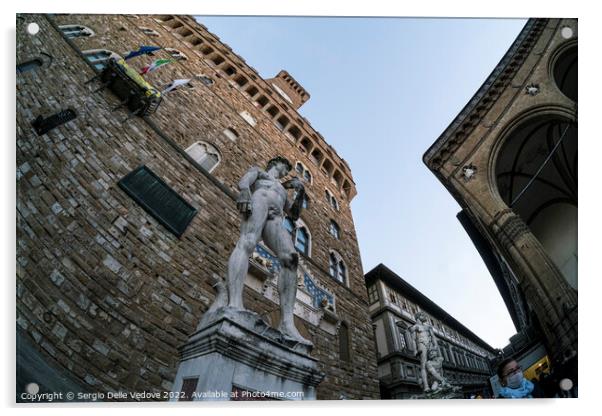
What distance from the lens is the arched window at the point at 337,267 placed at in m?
8.81

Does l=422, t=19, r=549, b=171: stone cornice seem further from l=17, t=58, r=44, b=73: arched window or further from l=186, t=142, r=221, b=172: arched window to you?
l=17, t=58, r=44, b=73: arched window

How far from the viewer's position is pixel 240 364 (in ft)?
5.82

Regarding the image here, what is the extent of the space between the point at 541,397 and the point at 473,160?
20.5 ft

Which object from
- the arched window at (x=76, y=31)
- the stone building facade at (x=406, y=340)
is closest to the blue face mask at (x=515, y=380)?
the stone building facade at (x=406, y=340)

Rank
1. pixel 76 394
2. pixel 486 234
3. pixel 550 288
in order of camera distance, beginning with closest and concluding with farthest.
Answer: pixel 76 394 → pixel 550 288 → pixel 486 234

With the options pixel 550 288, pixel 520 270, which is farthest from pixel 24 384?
pixel 520 270

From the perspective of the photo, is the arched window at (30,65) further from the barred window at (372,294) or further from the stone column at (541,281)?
the barred window at (372,294)

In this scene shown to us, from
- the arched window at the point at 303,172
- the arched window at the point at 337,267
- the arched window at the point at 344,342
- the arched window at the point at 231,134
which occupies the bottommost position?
the arched window at the point at 344,342

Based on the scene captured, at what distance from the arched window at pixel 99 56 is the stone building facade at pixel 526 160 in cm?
817

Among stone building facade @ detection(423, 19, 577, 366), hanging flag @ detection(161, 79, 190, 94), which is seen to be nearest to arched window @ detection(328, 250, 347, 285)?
stone building facade @ detection(423, 19, 577, 366)

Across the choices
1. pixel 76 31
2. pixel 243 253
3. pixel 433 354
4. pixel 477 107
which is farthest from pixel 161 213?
pixel 477 107

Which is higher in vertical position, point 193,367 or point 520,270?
point 520,270

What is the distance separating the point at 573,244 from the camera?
609 cm

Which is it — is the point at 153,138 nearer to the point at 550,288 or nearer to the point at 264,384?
the point at 264,384
